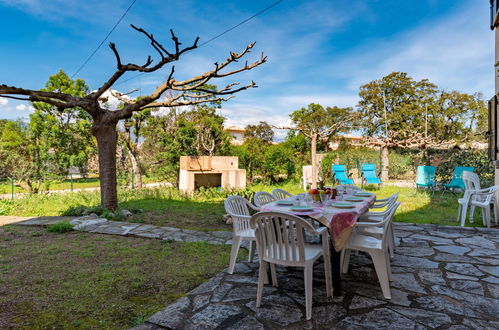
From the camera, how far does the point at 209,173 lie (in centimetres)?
1078

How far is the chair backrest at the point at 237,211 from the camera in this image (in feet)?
10.6

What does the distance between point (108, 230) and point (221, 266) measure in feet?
8.71

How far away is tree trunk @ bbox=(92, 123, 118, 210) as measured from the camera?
6.51m

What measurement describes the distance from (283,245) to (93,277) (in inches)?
79.7

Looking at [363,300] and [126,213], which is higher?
[126,213]

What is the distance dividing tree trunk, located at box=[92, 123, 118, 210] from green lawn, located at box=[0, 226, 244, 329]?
182 centimetres

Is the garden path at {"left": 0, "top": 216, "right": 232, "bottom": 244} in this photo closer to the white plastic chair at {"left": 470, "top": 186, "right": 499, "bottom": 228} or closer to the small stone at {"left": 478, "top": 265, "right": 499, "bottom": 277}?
the small stone at {"left": 478, "top": 265, "right": 499, "bottom": 277}

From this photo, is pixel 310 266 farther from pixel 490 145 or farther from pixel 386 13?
pixel 386 13

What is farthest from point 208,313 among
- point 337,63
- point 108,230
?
point 337,63

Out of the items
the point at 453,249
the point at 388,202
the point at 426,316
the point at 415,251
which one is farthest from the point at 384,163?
the point at 426,316

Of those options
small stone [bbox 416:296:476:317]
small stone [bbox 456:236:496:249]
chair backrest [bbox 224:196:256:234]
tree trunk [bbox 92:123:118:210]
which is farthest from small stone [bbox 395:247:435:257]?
tree trunk [bbox 92:123:118:210]

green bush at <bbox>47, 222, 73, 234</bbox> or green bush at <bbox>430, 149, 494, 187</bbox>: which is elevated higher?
green bush at <bbox>430, 149, 494, 187</bbox>

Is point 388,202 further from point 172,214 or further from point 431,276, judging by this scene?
point 172,214

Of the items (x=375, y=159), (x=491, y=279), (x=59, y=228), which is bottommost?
(x=491, y=279)
